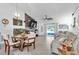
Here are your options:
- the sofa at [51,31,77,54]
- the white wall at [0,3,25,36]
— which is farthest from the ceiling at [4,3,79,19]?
the sofa at [51,31,77,54]

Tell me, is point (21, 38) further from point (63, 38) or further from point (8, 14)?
point (63, 38)

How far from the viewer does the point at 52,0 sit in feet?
7.72

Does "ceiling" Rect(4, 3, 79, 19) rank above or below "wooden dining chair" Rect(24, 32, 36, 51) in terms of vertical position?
above

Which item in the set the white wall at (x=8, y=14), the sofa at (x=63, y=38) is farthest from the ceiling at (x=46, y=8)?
the sofa at (x=63, y=38)

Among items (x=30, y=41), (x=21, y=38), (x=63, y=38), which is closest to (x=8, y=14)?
(x=21, y=38)

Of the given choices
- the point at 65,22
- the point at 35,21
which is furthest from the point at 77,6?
the point at 35,21

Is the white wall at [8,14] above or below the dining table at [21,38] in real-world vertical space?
above

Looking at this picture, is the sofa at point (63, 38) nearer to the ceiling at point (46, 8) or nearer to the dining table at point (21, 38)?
the ceiling at point (46, 8)

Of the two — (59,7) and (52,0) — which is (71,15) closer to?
(59,7)

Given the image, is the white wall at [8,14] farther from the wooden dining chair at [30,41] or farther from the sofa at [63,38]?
the sofa at [63,38]

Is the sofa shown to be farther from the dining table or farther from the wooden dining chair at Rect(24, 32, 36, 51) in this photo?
the dining table

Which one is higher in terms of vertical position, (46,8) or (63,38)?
(46,8)

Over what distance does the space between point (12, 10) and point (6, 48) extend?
668 mm

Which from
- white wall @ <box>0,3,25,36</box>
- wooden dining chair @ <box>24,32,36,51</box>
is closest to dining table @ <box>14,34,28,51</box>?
wooden dining chair @ <box>24,32,36,51</box>
